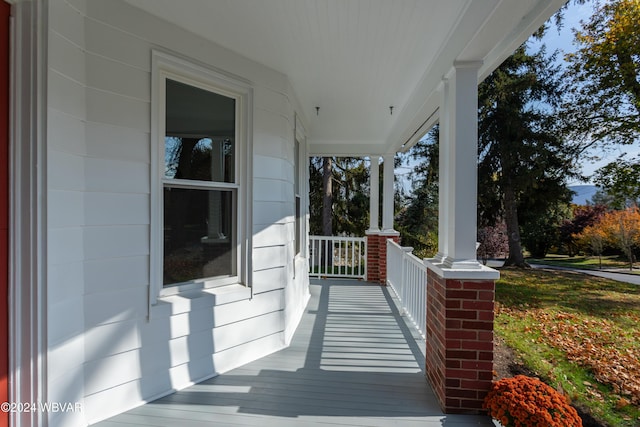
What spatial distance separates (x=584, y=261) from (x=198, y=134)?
15902mm

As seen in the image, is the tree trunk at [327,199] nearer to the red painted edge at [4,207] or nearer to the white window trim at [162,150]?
the white window trim at [162,150]

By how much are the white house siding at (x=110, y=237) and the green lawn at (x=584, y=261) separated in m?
12.3

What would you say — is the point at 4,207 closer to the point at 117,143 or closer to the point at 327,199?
the point at 117,143

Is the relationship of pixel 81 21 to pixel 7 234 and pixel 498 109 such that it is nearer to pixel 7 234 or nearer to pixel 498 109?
pixel 7 234

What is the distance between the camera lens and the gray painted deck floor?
6.84 feet

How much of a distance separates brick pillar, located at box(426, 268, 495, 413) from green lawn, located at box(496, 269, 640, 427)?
5.93 feet

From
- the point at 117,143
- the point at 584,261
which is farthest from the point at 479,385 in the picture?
the point at 584,261

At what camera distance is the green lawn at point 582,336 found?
336 centimetres

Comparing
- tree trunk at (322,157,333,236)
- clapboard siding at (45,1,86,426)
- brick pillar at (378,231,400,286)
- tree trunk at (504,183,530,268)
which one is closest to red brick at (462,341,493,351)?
clapboard siding at (45,1,86,426)

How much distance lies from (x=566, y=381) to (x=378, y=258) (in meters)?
3.63

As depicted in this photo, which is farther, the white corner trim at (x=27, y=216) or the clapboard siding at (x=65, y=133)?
the clapboard siding at (x=65, y=133)

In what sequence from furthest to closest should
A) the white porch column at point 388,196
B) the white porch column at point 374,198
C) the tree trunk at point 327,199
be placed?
the tree trunk at point 327,199
the white porch column at point 374,198
the white porch column at point 388,196

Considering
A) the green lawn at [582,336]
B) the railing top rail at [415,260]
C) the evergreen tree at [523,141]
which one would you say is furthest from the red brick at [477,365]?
the evergreen tree at [523,141]

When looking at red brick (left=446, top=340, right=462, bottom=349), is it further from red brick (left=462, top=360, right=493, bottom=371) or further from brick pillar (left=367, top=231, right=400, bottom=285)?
brick pillar (left=367, top=231, right=400, bottom=285)
